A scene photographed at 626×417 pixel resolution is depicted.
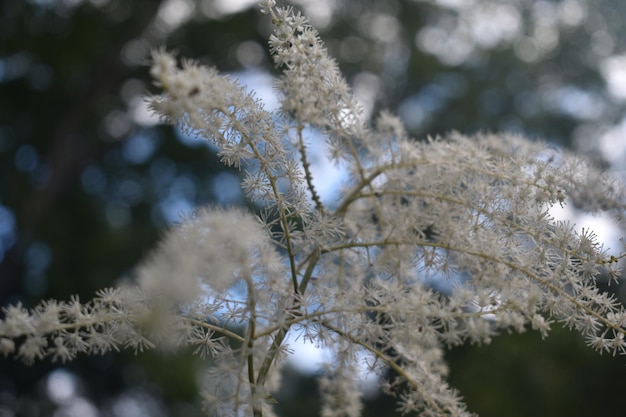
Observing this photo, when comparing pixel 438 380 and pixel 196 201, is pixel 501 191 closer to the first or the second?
pixel 438 380

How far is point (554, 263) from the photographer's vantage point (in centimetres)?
122

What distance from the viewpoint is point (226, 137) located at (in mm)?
1183

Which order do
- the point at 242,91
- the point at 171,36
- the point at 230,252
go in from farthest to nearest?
1. the point at 171,36
2. the point at 242,91
3. the point at 230,252

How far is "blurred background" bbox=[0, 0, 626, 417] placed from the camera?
6.24 meters

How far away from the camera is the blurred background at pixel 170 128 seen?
6.24 m

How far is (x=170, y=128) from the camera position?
697cm

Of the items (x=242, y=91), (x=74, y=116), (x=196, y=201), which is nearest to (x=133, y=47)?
(x=74, y=116)

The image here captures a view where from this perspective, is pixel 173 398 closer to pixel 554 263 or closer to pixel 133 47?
pixel 133 47

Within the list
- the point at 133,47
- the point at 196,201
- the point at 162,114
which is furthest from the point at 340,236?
the point at 133,47

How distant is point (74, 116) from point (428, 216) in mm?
5651

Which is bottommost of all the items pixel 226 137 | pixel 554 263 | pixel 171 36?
pixel 554 263

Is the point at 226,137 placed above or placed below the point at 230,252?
above

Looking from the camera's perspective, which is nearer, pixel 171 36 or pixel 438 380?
pixel 438 380

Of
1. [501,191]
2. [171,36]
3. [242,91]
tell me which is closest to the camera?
[242,91]
